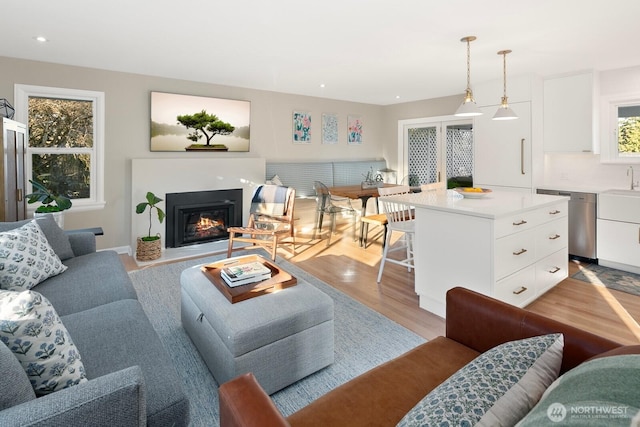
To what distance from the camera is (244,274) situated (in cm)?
229

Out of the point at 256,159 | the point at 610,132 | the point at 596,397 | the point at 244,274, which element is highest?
the point at 610,132

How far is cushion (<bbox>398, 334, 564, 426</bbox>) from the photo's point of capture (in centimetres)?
78

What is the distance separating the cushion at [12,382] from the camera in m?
0.93

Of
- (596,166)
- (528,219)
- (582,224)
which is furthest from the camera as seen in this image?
(596,166)

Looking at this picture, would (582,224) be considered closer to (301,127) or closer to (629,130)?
(629,130)

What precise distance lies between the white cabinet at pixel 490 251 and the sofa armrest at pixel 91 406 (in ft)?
7.33

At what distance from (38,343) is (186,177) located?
3964 millimetres

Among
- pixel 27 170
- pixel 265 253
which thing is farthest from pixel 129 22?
pixel 265 253

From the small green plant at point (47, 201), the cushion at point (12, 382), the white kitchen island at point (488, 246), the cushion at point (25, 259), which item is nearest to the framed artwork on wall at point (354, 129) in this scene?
the white kitchen island at point (488, 246)

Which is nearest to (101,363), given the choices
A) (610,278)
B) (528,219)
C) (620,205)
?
(528,219)

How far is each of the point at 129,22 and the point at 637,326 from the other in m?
4.52

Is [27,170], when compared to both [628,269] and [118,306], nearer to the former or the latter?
[118,306]

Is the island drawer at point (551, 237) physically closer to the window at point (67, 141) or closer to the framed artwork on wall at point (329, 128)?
the framed artwork on wall at point (329, 128)

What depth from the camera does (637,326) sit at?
8.65ft
